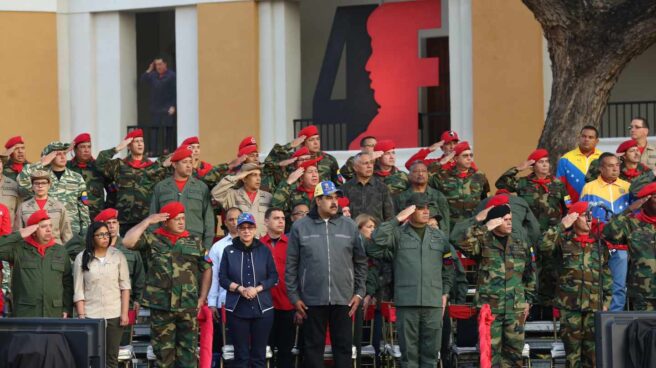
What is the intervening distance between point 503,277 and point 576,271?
0.75 m

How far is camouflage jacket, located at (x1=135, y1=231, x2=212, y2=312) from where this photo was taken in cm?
1579

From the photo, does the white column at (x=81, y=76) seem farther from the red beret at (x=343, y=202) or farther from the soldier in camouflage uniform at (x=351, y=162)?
the red beret at (x=343, y=202)

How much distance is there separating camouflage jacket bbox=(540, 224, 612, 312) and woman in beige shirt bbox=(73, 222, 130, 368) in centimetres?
428

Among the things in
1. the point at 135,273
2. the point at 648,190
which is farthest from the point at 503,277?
the point at 135,273

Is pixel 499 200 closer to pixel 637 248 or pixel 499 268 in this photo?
pixel 499 268

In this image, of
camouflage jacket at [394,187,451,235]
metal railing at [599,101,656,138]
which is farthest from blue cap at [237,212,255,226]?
metal railing at [599,101,656,138]

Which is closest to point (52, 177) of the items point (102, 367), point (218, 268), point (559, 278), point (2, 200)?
point (2, 200)

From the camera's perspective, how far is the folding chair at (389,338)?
53.4 ft

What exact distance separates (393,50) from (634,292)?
1044cm

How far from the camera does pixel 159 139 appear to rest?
2716cm

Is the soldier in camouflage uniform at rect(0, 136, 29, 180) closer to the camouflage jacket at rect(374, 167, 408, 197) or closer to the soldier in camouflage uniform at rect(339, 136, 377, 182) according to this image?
the soldier in camouflage uniform at rect(339, 136, 377, 182)

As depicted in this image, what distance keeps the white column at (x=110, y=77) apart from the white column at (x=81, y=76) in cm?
14

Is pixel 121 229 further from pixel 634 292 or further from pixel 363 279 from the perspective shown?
pixel 634 292

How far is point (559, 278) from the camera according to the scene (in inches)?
627
